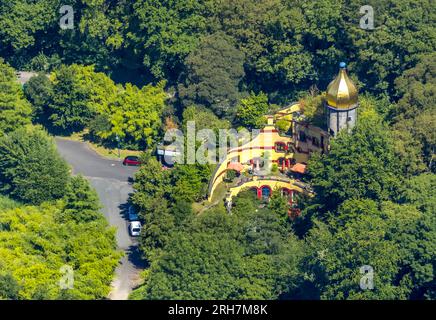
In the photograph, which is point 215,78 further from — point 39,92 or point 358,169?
point 358,169

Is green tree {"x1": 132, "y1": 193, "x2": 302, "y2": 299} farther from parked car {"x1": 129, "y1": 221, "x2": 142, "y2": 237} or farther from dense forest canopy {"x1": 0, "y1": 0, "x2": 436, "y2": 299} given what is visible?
parked car {"x1": 129, "y1": 221, "x2": 142, "y2": 237}

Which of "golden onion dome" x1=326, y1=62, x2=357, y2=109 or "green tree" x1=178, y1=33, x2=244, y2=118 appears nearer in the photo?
"golden onion dome" x1=326, y1=62, x2=357, y2=109

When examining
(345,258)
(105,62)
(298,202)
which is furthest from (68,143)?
(345,258)

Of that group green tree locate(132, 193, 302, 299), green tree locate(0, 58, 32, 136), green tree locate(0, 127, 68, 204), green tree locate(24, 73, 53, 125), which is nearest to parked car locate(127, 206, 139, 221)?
green tree locate(0, 127, 68, 204)

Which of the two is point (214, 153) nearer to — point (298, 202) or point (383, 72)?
point (298, 202)

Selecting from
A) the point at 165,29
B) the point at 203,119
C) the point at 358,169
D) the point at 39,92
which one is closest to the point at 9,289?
the point at 203,119
